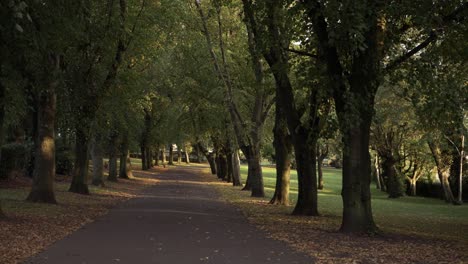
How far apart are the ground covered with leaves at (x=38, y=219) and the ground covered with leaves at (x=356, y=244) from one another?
4.89 m

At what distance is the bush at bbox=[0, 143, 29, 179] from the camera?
25.5 metres

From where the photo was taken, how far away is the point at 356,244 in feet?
38.2

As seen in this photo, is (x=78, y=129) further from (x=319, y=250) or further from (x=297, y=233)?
(x=319, y=250)

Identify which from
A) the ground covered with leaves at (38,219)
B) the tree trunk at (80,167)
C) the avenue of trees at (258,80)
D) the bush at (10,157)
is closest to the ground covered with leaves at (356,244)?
the avenue of trees at (258,80)

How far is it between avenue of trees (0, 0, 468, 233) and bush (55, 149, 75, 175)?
0.39 feet

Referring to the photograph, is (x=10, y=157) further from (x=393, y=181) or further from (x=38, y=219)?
(x=393, y=181)

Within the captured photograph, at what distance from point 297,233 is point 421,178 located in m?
37.6

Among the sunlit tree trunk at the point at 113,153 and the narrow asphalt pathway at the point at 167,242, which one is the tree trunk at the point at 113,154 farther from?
the narrow asphalt pathway at the point at 167,242

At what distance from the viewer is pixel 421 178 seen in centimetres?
4816

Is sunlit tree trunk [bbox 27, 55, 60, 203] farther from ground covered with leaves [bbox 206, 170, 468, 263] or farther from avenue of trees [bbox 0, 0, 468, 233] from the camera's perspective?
ground covered with leaves [bbox 206, 170, 468, 263]

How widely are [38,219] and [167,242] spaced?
460cm

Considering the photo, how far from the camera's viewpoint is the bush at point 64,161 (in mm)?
33719

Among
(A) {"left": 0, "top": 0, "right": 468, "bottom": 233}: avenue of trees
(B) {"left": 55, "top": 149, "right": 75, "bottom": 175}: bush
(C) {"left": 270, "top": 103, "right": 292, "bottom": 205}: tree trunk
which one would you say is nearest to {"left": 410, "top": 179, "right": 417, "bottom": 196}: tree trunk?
(A) {"left": 0, "top": 0, "right": 468, "bottom": 233}: avenue of trees

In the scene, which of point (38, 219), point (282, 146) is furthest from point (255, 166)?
point (38, 219)
